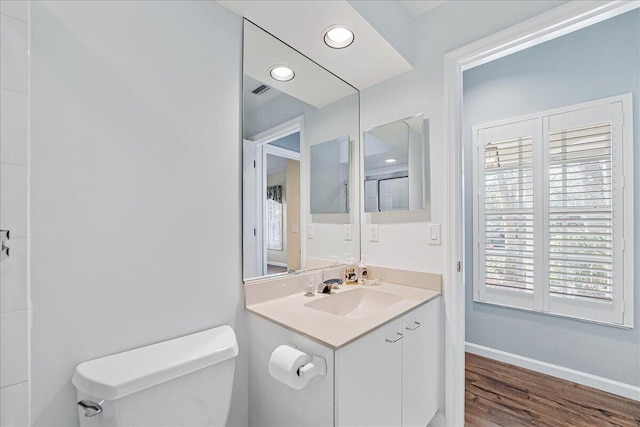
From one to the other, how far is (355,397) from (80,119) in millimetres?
1340

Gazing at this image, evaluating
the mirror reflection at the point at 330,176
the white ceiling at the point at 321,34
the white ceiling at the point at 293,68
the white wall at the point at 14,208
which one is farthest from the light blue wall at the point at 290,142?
the white wall at the point at 14,208

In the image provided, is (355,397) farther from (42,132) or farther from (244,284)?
(42,132)

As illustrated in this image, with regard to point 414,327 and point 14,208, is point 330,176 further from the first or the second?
point 14,208

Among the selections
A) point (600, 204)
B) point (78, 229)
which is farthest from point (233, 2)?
point (600, 204)

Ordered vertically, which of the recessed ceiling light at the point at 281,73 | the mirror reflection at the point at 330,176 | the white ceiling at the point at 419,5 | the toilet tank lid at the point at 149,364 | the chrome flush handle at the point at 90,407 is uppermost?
the white ceiling at the point at 419,5

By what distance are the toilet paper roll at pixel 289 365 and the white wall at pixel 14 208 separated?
67 cm

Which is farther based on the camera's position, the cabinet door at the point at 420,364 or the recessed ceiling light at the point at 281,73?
the recessed ceiling light at the point at 281,73

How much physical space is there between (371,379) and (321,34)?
1.61 meters

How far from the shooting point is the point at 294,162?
1.71 metres

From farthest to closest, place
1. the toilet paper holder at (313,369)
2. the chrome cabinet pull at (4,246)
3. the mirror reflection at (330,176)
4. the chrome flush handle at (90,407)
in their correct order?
the mirror reflection at (330,176), the toilet paper holder at (313,369), the chrome flush handle at (90,407), the chrome cabinet pull at (4,246)

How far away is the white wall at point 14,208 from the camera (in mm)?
701

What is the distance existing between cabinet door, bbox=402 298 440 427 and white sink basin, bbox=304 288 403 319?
0.60ft

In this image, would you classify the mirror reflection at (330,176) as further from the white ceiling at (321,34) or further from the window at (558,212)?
the window at (558,212)

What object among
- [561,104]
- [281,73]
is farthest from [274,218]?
[561,104]
